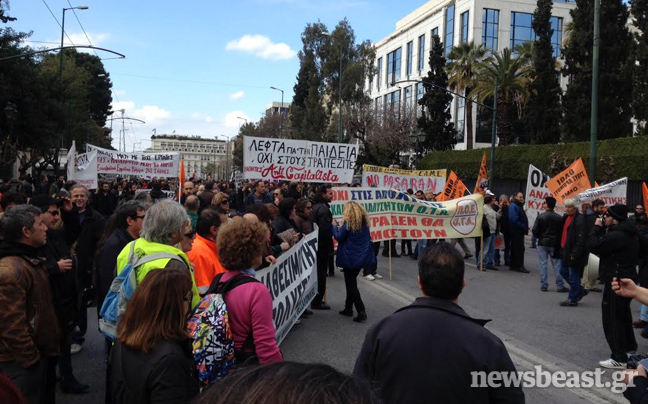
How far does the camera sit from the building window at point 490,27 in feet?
157

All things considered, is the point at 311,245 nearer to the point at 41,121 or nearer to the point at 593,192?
the point at 593,192

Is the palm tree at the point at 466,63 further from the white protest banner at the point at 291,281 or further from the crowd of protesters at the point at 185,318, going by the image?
the crowd of protesters at the point at 185,318

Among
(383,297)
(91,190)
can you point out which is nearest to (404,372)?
(383,297)

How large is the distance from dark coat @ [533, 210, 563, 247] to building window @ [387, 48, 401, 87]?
53.7 m

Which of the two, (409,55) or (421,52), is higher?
(409,55)

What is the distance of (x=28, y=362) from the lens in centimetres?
329

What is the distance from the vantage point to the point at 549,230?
10.3 metres

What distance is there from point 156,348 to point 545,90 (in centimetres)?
3397

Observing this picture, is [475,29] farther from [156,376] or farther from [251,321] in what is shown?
[156,376]

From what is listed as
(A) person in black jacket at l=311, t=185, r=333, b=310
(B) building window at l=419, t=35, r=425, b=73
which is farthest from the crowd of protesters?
(B) building window at l=419, t=35, r=425, b=73

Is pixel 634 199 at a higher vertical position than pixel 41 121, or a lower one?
lower

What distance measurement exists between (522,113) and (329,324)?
41539mm

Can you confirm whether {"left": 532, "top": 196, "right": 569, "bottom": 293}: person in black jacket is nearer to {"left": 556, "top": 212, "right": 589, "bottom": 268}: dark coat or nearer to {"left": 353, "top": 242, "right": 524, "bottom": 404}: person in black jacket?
{"left": 556, "top": 212, "right": 589, "bottom": 268}: dark coat

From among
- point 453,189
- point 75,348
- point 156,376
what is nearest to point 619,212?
point 156,376
